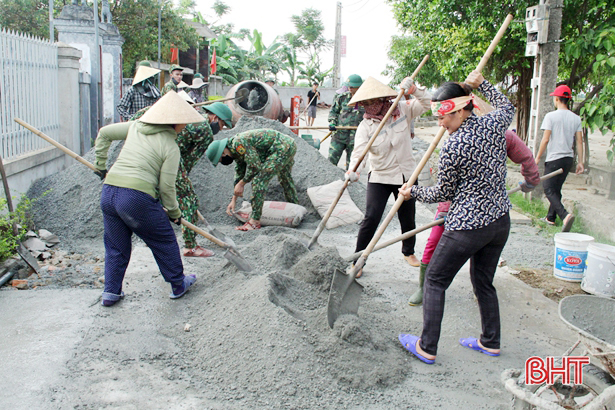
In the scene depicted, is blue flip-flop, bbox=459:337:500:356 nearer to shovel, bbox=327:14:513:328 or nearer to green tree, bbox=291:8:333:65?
shovel, bbox=327:14:513:328

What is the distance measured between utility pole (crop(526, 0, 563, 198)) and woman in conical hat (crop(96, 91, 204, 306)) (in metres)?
5.46

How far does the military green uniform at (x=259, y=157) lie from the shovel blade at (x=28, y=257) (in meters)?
2.19

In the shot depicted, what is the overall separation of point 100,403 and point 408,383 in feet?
5.51

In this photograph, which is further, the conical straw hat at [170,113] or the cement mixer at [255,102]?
the cement mixer at [255,102]

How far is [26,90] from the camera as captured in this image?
6.68 metres

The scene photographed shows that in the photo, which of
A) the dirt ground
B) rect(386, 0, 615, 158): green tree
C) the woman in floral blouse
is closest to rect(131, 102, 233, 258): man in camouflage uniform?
the dirt ground

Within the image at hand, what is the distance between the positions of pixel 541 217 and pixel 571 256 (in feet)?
8.57

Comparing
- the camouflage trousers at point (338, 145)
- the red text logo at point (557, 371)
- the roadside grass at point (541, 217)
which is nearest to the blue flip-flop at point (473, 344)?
the red text logo at point (557, 371)

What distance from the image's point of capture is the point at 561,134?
20.8 ft

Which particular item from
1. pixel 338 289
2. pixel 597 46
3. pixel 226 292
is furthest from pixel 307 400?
pixel 597 46

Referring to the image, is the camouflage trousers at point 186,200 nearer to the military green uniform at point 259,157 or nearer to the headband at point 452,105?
the military green uniform at point 259,157

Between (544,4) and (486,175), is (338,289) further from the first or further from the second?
(544,4)

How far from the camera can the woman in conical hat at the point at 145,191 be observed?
3.71m

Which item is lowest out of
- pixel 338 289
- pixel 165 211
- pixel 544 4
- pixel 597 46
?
pixel 338 289
